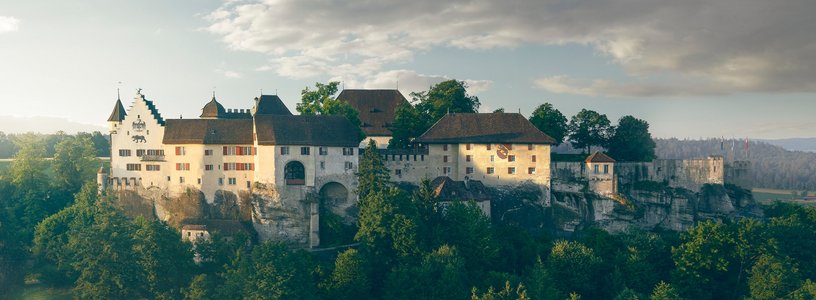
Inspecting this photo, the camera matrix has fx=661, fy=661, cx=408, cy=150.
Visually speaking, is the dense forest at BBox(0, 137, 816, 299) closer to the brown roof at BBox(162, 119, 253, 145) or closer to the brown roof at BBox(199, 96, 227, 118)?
the brown roof at BBox(162, 119, 253, 145)

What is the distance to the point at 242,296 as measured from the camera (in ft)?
191

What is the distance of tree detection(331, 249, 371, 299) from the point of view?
61.0m

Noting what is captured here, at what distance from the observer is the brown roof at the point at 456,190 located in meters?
70.9

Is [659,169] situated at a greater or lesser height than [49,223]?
greater

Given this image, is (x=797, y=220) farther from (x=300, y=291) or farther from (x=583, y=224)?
(x=300, y=291)

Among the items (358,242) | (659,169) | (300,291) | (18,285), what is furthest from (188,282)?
(659,169)

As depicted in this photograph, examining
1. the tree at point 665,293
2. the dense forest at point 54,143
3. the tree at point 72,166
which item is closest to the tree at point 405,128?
the tree at point 665,293

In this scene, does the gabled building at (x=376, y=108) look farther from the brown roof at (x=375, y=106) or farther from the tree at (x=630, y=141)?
the tree at (x=630, y=141)

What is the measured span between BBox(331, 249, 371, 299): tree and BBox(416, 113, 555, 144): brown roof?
2084 cm

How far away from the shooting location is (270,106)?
83.9 m

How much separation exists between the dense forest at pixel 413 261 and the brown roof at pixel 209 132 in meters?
10.2

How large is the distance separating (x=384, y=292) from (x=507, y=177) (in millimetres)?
22924

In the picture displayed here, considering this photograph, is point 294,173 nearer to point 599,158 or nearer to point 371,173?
point 371,173

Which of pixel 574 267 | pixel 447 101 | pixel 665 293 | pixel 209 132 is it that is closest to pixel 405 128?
pixel 447 101
